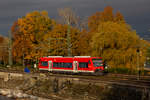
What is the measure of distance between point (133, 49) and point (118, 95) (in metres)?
16.0

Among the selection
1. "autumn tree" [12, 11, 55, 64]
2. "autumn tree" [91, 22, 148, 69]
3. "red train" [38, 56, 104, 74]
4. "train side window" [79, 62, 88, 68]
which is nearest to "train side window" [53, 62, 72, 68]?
"red train" [38, 56, 104, 74]

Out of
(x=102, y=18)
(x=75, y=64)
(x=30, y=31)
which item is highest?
(x=102, y=18)

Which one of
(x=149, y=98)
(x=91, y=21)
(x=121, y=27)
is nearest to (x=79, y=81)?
(x=149, y=98)

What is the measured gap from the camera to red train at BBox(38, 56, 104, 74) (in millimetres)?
33156

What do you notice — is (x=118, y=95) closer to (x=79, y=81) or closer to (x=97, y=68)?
(x=79, y=81)

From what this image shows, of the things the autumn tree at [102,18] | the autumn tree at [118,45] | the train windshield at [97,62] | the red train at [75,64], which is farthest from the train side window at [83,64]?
the autumn tree at [102,18]

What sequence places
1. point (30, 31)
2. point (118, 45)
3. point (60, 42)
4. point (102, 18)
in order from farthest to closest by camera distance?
1. point (102, 18)
2. point (30, 31)
3. point (60, 42)
4. point (118, 45)

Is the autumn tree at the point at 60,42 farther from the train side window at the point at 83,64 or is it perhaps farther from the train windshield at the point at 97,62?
the train windshield at the point at 97,62

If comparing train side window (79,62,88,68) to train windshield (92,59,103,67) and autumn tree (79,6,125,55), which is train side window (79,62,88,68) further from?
autumn tree (79,6,125,55)

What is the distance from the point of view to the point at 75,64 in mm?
35094

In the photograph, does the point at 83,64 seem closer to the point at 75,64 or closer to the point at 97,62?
the point at 75,64

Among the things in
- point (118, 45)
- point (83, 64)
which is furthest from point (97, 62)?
point (118, 45)

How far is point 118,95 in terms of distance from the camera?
22.4 metres

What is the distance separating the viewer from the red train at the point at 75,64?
33156 mm
